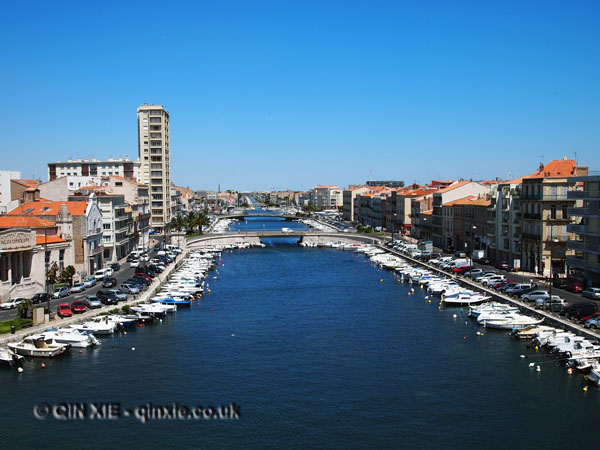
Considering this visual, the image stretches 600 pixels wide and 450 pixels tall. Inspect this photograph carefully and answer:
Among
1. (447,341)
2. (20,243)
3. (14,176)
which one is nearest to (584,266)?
(447,341)

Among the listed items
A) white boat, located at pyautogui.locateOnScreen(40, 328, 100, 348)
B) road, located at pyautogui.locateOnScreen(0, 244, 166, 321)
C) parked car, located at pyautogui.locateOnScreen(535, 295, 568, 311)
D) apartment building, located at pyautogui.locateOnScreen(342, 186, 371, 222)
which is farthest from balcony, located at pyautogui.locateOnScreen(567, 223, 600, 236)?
apartment building, located at pyautogui.locateOnScreen(342, 186, 371, 222)

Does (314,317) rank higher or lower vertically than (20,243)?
lower

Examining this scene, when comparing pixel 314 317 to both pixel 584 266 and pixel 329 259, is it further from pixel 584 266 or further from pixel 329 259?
pixel 329 259

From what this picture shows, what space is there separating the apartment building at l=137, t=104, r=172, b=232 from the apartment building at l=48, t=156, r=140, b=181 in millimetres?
2389

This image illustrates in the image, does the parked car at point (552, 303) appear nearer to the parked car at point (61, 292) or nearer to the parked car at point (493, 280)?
the parked car at point (493, 280)

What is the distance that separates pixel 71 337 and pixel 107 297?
10.4 metres

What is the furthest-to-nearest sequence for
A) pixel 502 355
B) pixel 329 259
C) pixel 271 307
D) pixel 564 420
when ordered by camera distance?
pixel 329 259
pixel 271 307
pixel 502 355
pixel 564 420

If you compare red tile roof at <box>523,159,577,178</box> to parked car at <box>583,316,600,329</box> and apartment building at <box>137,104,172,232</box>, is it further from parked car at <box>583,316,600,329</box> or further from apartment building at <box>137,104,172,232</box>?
apartment building at <box>137,104,172,232</box>

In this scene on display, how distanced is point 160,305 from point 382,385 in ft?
79.3

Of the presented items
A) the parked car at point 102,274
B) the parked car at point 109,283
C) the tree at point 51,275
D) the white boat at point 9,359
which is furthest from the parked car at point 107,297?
the white boat at point 9,359

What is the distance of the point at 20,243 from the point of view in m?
48.2

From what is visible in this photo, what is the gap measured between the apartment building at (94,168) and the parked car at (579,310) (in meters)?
98.5

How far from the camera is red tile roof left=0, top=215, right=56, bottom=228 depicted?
51534 millimetres

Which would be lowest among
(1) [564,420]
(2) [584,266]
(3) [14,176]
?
(1) [564,420]
